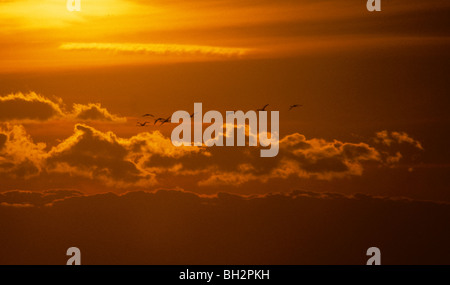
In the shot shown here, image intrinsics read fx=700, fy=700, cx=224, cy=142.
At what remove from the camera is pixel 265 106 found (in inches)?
1199
